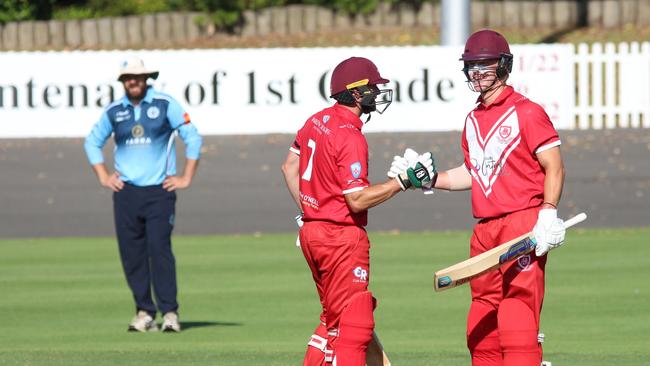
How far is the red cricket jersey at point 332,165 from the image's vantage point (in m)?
7.76

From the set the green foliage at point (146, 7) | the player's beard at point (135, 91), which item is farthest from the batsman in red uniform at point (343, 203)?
the green foliage at point (146, 7)

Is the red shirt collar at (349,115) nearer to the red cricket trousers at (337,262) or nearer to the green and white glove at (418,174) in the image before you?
the green and white glove at (418,174)

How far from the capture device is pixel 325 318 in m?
8.04

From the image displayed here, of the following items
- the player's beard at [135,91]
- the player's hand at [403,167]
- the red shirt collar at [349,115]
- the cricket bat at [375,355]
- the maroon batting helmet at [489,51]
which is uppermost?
the maroon batting helmet at [489,51]

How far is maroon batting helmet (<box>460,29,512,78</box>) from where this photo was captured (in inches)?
310

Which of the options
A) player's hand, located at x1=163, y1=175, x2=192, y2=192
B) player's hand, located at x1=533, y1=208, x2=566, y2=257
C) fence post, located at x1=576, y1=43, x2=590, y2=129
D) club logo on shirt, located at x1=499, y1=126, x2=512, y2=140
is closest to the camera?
player's hand, located at x1=533, y1=208, x2=566, y2=257

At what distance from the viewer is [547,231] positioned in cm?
742

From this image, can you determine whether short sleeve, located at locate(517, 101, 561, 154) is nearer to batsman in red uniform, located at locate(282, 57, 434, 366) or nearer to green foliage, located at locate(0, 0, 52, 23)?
batsman in red uniform, located at locate(282, 57, 434, 366)

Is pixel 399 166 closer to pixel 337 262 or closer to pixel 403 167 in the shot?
pixel 403 167

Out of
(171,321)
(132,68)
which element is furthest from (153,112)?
(171,321)

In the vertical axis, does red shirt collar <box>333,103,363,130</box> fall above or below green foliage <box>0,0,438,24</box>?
above

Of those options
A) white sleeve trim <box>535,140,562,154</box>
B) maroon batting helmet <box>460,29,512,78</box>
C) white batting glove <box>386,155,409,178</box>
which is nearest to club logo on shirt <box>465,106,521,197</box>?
white sleeve trim <box>535,140,562,154</box>

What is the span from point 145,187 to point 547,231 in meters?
4.33

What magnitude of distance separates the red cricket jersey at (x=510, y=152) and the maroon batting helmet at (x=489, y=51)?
132 millimetres
